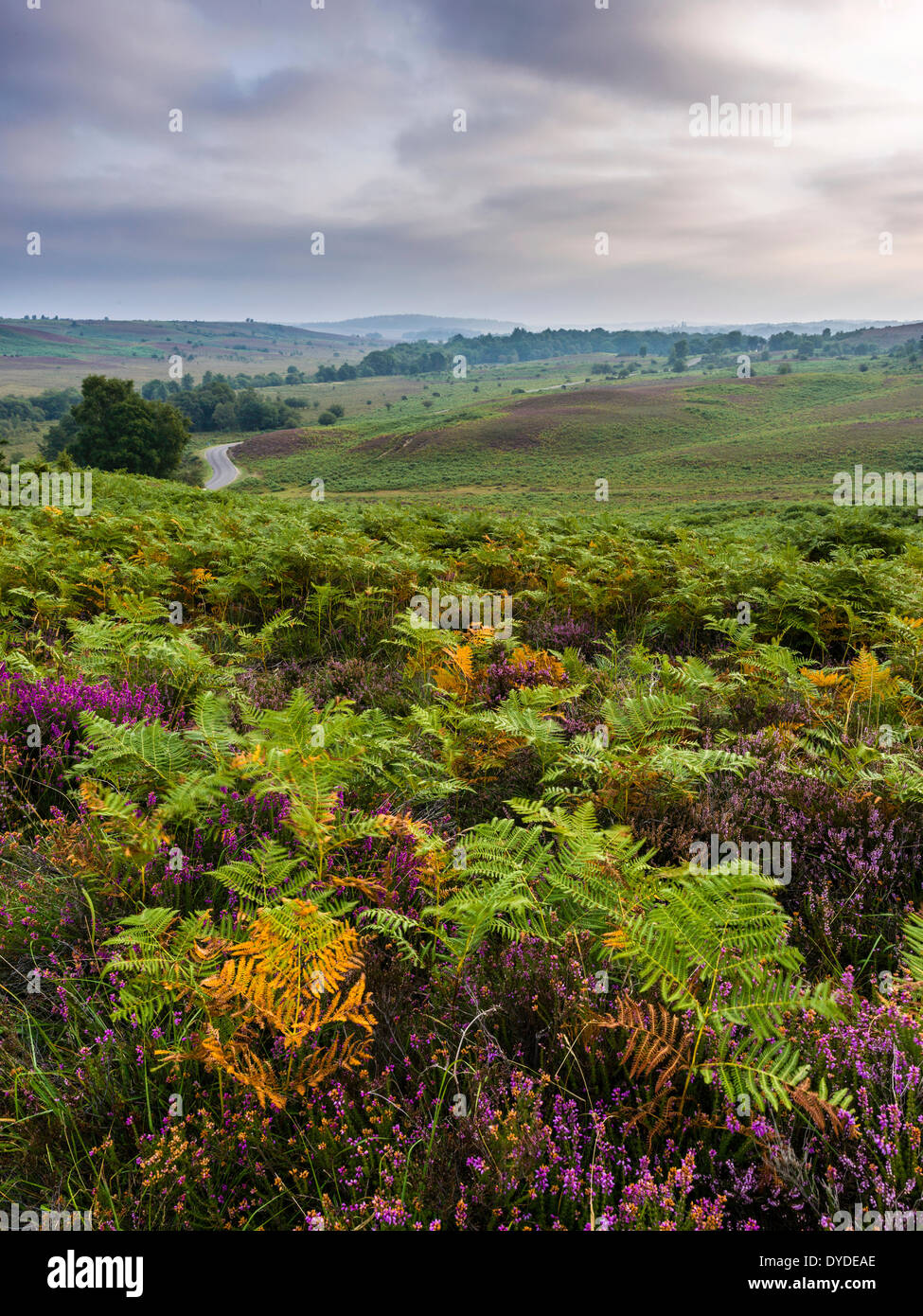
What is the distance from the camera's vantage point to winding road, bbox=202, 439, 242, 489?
76719mm

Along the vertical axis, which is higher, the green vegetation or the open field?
the open field

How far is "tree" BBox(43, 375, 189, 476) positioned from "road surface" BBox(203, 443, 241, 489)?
228 inches

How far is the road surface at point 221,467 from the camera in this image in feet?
252

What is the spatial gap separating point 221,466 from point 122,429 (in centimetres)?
3137

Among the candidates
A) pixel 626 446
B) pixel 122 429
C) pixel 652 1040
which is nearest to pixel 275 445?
pixel 122 429

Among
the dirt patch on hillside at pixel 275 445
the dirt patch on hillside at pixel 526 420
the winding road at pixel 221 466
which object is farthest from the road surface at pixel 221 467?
the dirt patch on hillside at pixel 526 420

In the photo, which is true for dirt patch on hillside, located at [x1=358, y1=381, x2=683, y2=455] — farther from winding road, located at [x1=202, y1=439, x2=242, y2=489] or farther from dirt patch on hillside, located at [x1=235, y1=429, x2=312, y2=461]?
winding road, located at [x1=202, y1=439, x2=242, y2=489]

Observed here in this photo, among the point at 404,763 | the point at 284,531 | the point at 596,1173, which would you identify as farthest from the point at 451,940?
the point at 284,531

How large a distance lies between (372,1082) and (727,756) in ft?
6.89

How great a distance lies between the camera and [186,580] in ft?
24.1

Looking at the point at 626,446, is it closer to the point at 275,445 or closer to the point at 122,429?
the point at 275,445

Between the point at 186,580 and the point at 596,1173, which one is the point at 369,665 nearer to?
the point at 186,580

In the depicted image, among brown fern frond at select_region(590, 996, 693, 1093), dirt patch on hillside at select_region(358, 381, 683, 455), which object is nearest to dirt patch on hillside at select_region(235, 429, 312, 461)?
dirt patch on hillside at select_region(358, 381, 683, 455)

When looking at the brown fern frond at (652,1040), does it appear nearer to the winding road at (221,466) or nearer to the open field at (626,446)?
the open field at (626,446)
